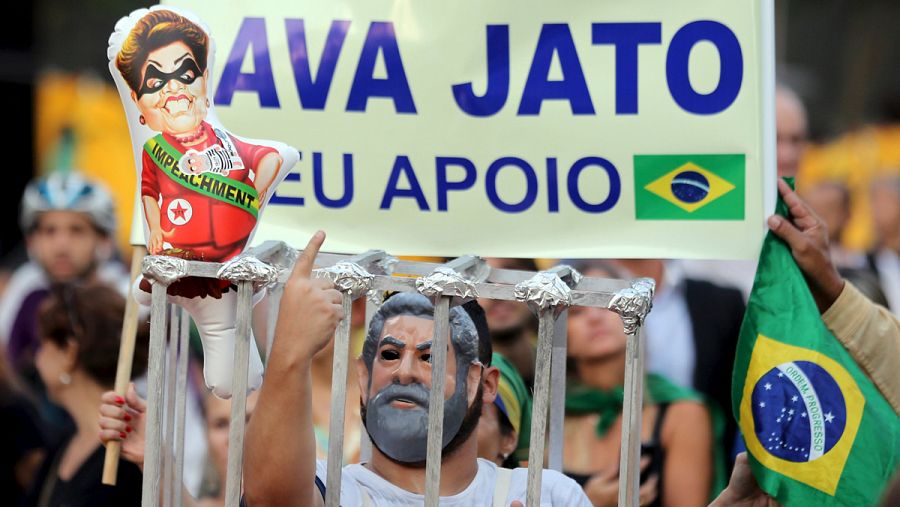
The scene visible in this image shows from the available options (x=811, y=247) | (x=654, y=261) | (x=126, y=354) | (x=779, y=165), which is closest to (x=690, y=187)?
(x=811, y=247)

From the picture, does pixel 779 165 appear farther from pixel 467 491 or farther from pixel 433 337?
pixel 433 337

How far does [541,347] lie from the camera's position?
2752mm

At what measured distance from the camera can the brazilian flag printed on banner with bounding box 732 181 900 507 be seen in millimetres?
3277

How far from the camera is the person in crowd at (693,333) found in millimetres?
5121

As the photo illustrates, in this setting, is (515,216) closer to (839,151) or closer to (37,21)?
(839,151)

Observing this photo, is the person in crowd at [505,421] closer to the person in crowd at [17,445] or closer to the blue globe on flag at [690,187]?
the blue globe on flag at [690,187]

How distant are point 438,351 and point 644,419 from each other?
7.83 ft

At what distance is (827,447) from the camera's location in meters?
3.29

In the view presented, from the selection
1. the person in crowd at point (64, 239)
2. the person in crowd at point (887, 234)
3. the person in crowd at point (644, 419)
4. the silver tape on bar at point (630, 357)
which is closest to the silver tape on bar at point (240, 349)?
the silver tape on bar at point (630, 357)

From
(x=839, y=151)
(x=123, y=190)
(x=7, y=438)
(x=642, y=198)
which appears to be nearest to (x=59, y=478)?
(x=7, y=438)

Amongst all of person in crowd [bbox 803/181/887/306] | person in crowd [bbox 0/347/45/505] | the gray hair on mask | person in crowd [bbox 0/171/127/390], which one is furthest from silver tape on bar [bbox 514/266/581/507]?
person in crowd [bbox 803/181/887/306]

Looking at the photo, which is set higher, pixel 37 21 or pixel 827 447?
pixel 37 21

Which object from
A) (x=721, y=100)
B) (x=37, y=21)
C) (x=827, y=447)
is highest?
(x=37, y=21)

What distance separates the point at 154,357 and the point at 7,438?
3.33 metres
